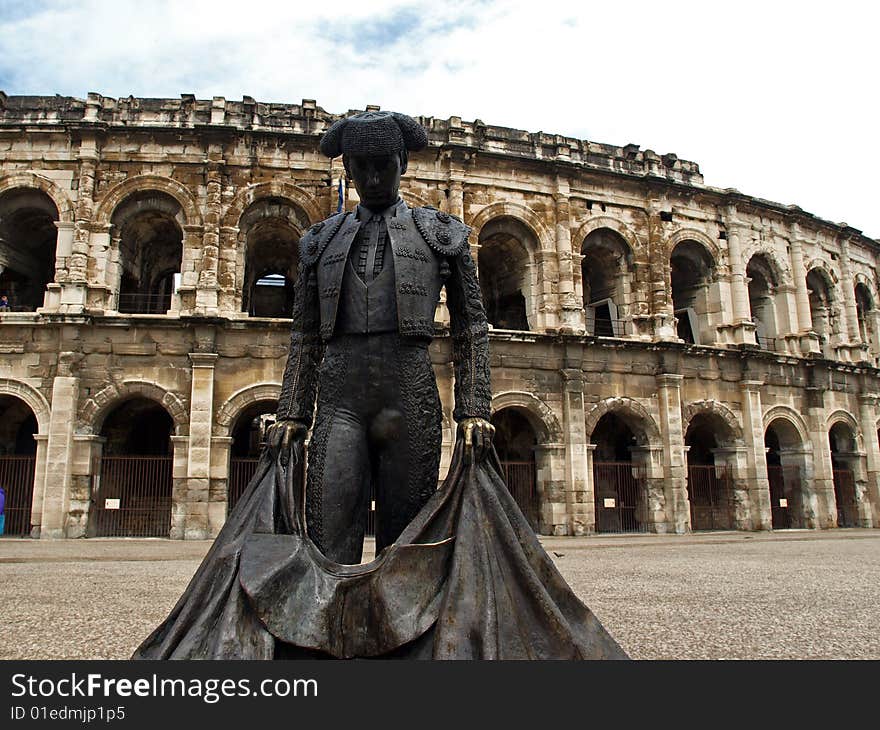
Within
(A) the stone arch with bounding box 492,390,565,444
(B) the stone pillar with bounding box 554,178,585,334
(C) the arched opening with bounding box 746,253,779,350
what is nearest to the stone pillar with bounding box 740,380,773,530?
(C) the arched opening with bounding box 746,253,779,350

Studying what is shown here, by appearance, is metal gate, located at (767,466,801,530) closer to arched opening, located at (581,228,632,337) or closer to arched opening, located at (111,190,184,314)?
arched opening, located at (581,228,632,337)

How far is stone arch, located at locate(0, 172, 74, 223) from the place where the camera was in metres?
15.0

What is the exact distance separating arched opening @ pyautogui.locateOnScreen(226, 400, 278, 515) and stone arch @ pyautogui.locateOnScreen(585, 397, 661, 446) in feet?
25.0

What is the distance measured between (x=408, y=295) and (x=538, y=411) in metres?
13.2

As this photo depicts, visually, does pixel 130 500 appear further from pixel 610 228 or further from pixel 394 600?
pixel 394 600

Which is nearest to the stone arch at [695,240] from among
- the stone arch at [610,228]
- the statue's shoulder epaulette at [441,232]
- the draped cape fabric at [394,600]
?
the stone arch at [610,228]

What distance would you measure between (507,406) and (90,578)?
9871 mm

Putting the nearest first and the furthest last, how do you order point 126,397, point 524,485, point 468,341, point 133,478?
point 468,341
point 126,397
point 133,478
point 524,485

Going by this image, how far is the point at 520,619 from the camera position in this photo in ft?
7.81

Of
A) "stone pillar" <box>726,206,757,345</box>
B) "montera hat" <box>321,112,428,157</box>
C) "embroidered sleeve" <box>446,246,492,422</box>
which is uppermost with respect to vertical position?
"stone pillar" <box>726,206,757,345</box>

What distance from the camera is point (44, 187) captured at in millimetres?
15062

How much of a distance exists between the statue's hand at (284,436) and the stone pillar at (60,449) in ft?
42.7

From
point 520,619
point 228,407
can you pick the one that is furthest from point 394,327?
point 228,407

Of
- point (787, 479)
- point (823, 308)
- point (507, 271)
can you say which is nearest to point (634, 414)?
point (507, 271)
